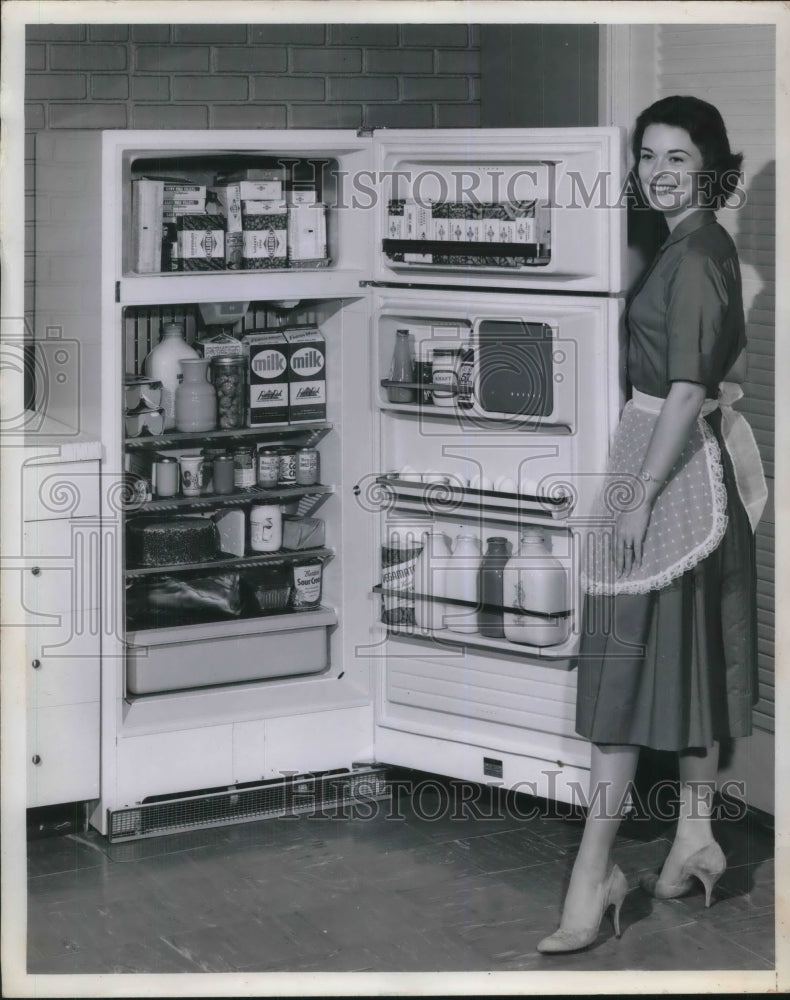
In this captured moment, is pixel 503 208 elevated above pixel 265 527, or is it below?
above

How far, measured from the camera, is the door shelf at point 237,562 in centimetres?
379

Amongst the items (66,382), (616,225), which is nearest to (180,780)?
A: (66,382)

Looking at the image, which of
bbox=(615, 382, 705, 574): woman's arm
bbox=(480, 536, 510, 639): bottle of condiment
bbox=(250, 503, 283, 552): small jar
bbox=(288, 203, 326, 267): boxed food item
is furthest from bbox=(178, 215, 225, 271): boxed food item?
bbox=(615, 382, 705, 574): woman's arm

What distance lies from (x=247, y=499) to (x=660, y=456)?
47.3 inches

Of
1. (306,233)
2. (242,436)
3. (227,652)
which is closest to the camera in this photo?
(306,233)

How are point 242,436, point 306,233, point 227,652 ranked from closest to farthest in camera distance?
point 306,233, point 227,652, point 242,436

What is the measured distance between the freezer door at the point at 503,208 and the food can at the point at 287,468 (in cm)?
52

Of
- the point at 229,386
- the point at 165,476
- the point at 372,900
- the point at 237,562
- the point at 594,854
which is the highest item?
the point at 229,386

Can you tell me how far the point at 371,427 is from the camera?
3.88 metres

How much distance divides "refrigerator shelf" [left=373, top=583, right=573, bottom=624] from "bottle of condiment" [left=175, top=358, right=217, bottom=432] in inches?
23.6

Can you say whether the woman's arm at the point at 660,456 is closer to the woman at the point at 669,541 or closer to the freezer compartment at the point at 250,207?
the woman at the point at 669,541

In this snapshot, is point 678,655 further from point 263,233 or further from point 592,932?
point 263,233

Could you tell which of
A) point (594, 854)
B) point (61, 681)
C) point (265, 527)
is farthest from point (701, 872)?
point (61, 681)

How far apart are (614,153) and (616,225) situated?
0.15 metres
